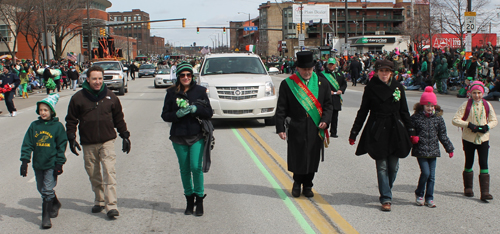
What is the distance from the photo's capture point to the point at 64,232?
5.31 m

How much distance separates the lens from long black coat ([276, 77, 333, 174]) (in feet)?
20.1

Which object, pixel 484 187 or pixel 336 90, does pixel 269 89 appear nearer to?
pixel 336 90

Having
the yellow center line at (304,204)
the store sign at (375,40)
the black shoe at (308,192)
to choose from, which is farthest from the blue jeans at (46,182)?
the store sign at (375,40)

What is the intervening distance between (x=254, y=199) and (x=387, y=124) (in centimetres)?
184

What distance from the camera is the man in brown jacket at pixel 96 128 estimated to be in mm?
5633

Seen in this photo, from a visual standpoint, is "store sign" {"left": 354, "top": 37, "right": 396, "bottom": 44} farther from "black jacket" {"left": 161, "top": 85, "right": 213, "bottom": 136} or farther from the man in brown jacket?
the man in brown jacket

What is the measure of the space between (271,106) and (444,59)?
43.1 feet

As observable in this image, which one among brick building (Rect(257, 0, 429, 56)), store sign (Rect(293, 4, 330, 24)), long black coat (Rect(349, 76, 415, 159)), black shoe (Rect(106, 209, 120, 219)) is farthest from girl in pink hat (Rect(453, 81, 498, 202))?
brick building (Rect(257, 0, 429, 56))

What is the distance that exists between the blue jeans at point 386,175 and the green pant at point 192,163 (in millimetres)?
1990

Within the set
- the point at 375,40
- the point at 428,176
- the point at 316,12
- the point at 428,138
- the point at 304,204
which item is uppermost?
the point at 316,12

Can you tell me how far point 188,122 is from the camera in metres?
5.65

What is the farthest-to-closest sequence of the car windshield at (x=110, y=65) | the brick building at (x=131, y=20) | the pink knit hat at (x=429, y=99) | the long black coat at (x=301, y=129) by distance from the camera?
the brick building at (x=131, y=20)
the car windshield at (x=110, y=65)
the long black coat at (x=301, y=129)
the pink knit hat at (x=429, y=99)

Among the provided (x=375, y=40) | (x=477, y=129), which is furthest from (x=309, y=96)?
(x=375, y=40)

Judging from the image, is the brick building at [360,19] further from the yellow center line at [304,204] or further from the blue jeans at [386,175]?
the blue jeans at [386,175]
